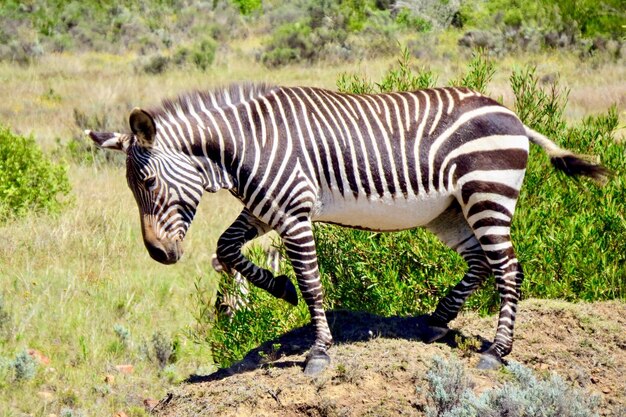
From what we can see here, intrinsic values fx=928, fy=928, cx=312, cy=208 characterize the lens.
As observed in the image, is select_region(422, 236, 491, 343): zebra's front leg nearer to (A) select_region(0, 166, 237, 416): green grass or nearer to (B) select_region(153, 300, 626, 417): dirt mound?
(B) select_region(153, 300, 626, 417): dirt mound

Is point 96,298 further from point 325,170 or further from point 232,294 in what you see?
point 325,170

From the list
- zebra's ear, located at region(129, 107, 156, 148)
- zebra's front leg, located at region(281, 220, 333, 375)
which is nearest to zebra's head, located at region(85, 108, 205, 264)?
zebra's ear, located at region(129, 107, 156, 148)

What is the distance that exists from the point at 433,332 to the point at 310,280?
110cm

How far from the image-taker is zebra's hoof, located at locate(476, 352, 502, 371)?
627cm

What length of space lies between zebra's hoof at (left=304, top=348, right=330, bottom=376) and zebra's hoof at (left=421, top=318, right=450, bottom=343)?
0.92 metres

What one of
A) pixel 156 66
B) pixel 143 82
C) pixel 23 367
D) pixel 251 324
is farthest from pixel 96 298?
pixel 156 66

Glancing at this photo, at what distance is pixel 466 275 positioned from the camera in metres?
6.88

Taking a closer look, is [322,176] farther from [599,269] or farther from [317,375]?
[599,269]

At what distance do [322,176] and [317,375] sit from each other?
1324 mm

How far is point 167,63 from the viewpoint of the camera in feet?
102

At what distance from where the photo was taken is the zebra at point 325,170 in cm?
606

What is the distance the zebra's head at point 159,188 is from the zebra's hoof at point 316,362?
109 centimetres

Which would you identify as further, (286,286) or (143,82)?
(143,82)

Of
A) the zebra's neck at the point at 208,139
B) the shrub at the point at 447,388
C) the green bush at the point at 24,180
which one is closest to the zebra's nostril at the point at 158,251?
the zebra's neck at the point at 208,139
